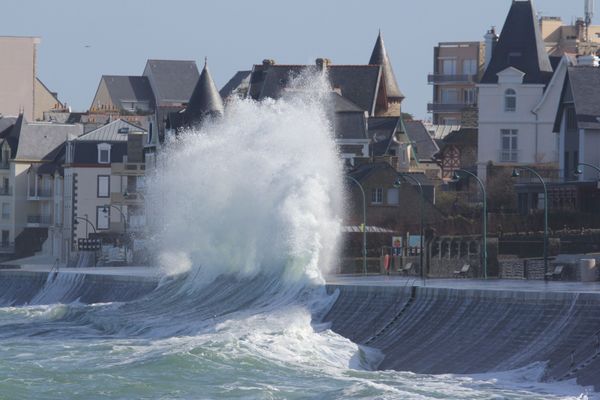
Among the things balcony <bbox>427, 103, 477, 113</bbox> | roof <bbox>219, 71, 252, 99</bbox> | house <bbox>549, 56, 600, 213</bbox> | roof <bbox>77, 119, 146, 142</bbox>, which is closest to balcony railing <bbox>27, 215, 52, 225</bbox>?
roof <bbox>77, 119, 146, 142</bbox>

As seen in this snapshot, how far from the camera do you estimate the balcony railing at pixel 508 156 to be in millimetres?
72688

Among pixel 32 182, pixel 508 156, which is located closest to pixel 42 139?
pixel 32 182

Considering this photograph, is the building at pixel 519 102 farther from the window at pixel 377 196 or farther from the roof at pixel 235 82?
the roof at pixel 235 82

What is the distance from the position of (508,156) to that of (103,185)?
26.5m

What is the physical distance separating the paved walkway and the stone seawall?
9.12m

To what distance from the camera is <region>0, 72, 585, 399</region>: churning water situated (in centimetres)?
3266

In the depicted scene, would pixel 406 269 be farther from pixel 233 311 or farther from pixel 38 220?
pixel 38 220

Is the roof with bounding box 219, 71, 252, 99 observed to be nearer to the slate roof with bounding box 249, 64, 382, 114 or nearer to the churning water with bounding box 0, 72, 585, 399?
the slate roof with bounding box 249, 64, 382, 114

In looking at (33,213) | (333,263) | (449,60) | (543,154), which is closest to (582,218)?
(333,263)

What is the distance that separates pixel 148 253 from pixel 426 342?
4111 cm

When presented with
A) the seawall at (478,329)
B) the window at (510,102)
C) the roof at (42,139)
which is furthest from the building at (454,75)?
the seawall at (478,329)

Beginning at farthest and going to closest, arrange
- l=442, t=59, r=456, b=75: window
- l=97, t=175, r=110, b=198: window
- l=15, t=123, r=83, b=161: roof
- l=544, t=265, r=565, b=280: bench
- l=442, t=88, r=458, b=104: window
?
l=442, t=88, r=458, b=104: window < l=442, t=59, r=456, b=75: window < l=15, t=123, r=83, b=161: roof < l=97, t=175, r=110, b=198: window < l=544, t=265, r=565, b=280: bench

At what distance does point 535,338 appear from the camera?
109 feet

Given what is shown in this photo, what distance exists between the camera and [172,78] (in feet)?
430
